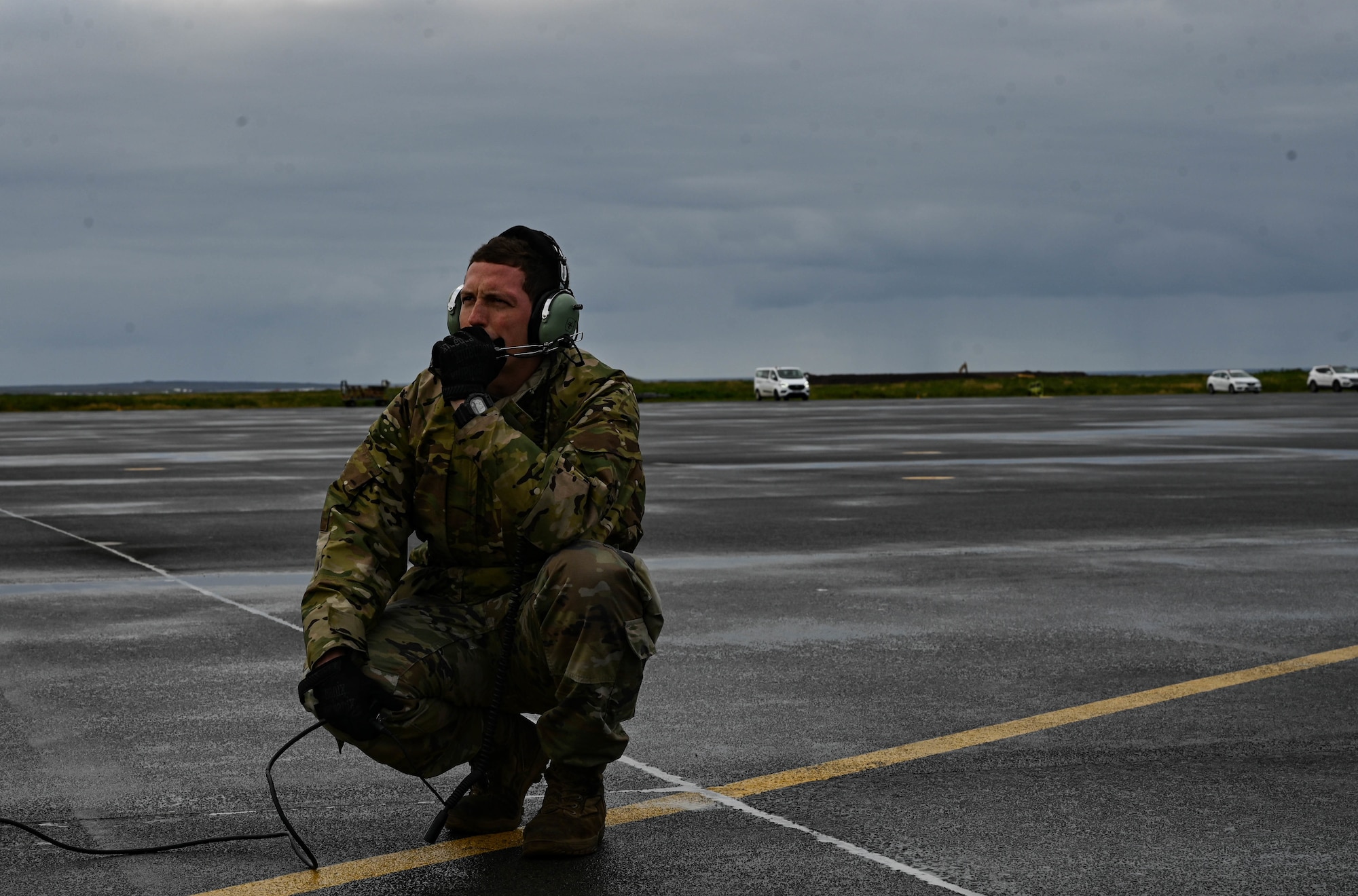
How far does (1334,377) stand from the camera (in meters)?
81.4

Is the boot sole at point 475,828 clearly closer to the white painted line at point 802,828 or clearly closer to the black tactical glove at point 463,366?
the white painted line at point 802,828

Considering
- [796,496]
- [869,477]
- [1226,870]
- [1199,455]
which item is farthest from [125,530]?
[1199,455]

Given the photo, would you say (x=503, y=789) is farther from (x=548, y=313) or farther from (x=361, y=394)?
(x=361, y=394)

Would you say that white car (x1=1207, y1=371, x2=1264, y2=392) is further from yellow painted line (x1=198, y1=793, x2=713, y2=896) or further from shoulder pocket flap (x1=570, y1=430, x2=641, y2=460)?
shoulder pocket flap (x1=570, y1=430, x2=641, y2=460)

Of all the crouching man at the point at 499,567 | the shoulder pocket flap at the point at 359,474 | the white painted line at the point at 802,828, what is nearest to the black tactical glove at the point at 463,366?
the crouching man at the point at 499,567

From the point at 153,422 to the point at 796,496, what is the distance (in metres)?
39.7

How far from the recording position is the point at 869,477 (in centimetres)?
2070

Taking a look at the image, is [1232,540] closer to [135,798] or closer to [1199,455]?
[135,798]

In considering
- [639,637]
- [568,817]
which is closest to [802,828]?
[568,817]

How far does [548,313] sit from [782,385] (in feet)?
237

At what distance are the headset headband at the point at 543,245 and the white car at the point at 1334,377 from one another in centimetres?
8327

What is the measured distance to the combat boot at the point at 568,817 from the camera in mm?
4406

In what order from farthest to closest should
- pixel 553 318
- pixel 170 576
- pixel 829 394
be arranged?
pixel 829 394 < pixel 170 576 < pixel 553 318

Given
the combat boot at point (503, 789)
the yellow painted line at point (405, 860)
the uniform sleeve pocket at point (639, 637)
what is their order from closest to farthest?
the yellow painted line at point (405, 860) → the uniform sleeve pocket at point (639, 637) → the combat boot at point (503, 789)
